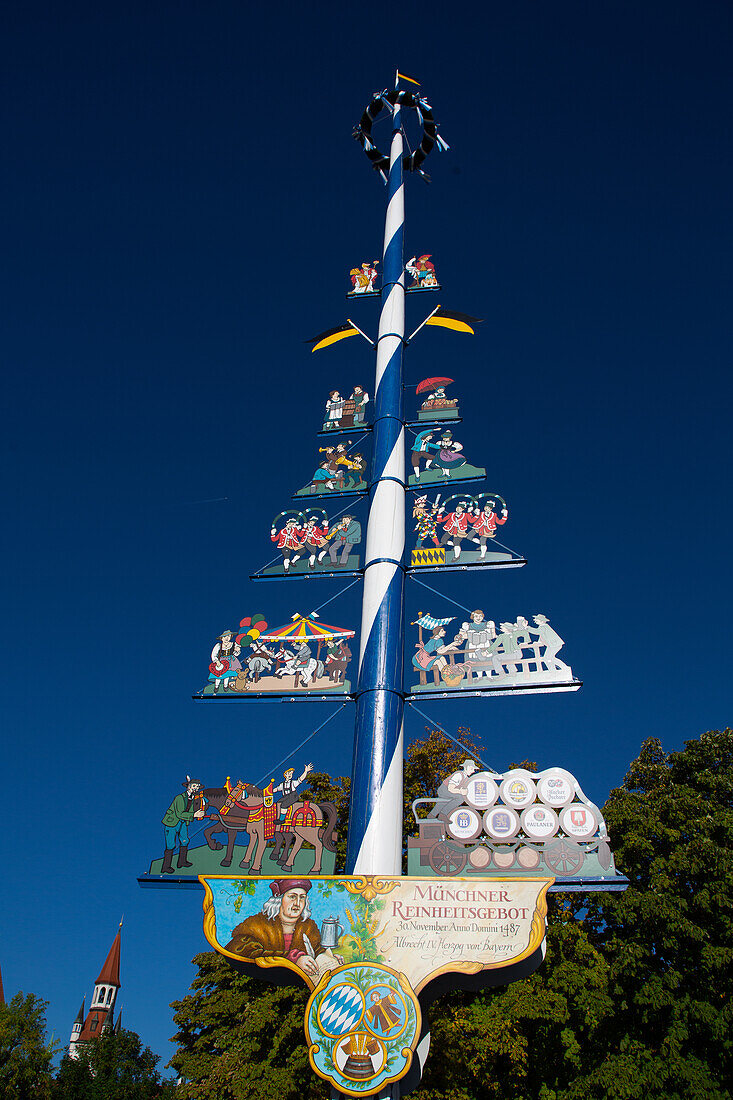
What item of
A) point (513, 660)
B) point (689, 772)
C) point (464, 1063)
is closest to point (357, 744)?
point (513, 660)

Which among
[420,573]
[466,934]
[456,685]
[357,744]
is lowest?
[466,934]

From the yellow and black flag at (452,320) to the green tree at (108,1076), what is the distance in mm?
35285

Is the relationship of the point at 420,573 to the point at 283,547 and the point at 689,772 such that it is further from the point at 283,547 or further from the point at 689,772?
the point at 689,772

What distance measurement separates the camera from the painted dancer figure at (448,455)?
1234cm

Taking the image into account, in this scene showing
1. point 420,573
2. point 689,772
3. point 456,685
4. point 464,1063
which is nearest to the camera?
point 456,685

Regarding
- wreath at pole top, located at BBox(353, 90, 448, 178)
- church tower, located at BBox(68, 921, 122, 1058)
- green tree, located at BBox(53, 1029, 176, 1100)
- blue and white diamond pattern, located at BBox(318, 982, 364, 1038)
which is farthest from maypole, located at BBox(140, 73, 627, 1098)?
church tower, located at BBox(68, 921, 122, 1058)

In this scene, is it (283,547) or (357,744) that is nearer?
(357,744)

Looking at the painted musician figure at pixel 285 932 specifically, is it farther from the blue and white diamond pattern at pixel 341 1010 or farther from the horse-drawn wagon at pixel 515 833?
the horse-drawn wagon at pixel 515 833

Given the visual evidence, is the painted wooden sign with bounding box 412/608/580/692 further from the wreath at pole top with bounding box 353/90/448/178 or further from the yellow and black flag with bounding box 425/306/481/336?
the wreath at pole top with bounding box 353/90/448/178

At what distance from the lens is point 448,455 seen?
1253 centimetres

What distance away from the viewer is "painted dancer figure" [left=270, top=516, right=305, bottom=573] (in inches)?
485

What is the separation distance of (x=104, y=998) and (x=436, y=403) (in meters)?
91.0

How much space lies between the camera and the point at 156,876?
9.24 meters

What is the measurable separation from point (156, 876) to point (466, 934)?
3.82 metres
